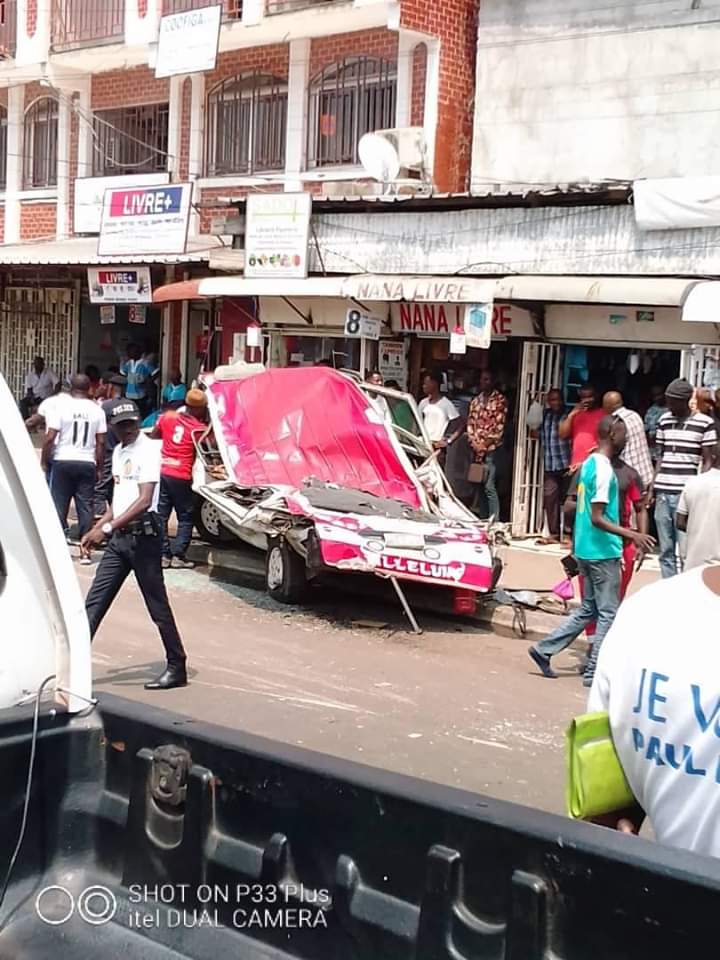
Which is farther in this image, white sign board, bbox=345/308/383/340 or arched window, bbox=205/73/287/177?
arched window, bbox=205/73/287/177

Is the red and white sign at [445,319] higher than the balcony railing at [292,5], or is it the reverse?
the balcony railing at [292,5]

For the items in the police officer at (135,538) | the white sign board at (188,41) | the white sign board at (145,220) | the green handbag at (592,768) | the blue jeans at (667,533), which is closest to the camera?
the green handbag at (592,768)

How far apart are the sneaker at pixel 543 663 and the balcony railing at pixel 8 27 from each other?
17796mm

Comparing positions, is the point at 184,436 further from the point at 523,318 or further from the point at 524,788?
the point at 524,788

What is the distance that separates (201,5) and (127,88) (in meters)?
2.28

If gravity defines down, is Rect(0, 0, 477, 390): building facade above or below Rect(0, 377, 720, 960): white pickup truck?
above

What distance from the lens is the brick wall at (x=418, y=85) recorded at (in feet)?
54.3

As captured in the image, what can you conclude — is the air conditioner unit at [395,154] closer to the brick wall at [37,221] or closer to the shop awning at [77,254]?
the shop awning at [77,254]

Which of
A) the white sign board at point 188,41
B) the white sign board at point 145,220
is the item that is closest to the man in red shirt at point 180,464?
the white sign board at point 145,220

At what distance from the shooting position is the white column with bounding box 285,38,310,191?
17.8 m

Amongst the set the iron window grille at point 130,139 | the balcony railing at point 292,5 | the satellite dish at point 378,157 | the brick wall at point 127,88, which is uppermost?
the balcony railing at point 292,5

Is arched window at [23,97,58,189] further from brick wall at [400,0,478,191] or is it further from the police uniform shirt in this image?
the police uniform shirt

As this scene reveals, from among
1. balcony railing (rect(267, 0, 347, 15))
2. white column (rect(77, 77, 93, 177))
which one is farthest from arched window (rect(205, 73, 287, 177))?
white column (rect(77, 77, 93, 177))

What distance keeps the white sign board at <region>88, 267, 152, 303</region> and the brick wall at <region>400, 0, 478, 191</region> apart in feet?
17.1
